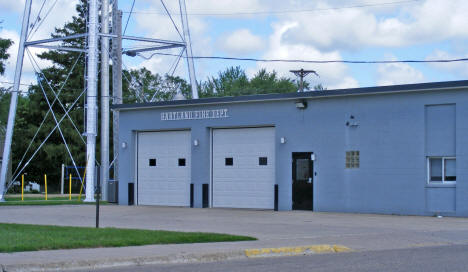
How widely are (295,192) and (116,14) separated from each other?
12346 mm

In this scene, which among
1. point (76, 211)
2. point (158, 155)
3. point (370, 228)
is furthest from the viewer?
point (158, 155)

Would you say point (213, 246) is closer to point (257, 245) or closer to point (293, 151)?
point (257, 245)

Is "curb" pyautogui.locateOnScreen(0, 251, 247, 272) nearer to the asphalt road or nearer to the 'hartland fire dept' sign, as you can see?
the asphalt road

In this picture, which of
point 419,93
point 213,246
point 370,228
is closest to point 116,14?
point 419,93

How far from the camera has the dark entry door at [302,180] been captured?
86.4ft

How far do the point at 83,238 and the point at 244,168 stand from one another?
1376cm

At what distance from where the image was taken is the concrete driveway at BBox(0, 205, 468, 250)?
16.1 metres

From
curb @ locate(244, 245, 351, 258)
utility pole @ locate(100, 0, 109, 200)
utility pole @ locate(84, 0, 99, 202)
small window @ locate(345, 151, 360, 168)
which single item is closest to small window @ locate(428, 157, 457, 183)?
small window @ locate(345, 151, 360, 168)

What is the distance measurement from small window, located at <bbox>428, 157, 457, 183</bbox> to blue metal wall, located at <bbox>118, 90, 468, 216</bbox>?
0.89ft

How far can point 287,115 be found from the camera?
27.0 metres

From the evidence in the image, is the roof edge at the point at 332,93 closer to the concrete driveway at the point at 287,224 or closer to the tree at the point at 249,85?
the concrete driveway at the point at 287,224

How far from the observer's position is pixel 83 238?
14984mm

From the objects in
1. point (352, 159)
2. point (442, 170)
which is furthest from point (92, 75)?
point (442, 170)

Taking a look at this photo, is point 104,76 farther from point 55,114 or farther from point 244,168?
point 55,114
